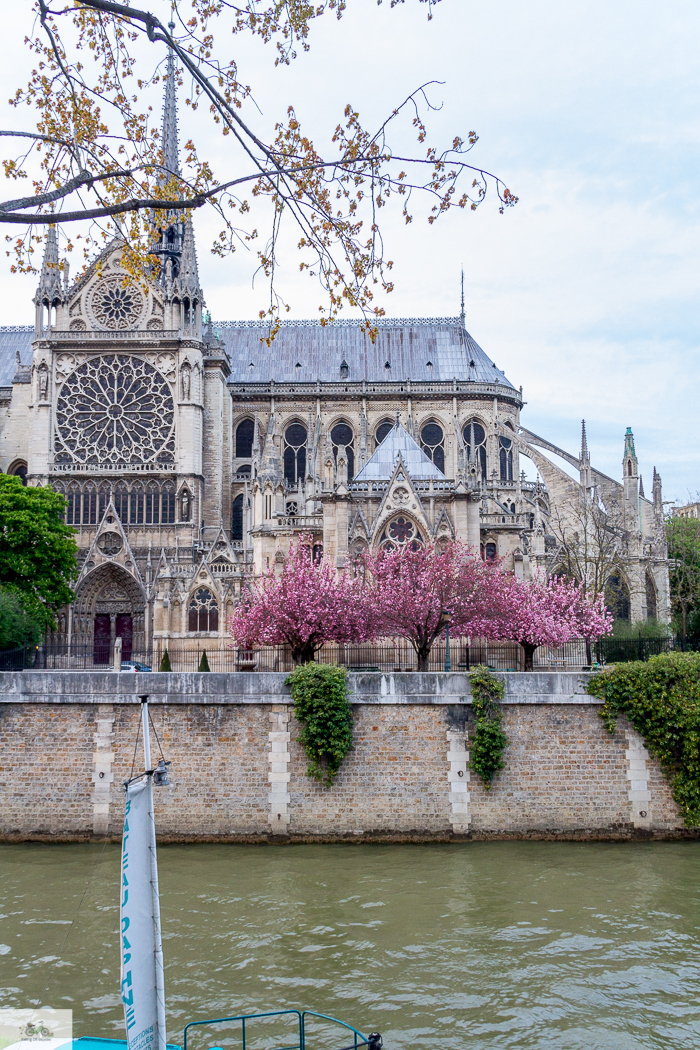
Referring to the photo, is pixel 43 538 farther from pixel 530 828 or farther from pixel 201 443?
pixel 530 828

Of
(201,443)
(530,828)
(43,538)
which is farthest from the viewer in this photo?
(201,443)

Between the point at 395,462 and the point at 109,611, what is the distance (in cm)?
1852

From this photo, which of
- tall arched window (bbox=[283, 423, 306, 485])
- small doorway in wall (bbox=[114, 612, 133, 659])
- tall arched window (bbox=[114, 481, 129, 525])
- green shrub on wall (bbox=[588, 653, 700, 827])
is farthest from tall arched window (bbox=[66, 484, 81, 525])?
green shrub on wall (bbox=[588, 653, 700, 827])

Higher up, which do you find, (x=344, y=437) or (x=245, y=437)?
(x=245, y=437)

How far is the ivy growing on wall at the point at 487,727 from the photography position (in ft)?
64.1

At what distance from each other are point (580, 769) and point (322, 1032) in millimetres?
10205

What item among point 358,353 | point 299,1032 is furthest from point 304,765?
point 358,353

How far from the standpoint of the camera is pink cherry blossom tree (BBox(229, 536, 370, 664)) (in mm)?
24922

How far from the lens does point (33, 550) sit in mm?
34000

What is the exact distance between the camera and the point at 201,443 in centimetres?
4625

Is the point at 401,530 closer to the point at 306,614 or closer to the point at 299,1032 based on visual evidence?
the point at 306,614

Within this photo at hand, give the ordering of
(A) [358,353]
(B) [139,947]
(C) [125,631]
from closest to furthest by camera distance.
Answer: (B) [139,947]
(C) [125,631]
(A) [358,353]

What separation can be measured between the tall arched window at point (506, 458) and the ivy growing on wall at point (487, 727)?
33.5 metres

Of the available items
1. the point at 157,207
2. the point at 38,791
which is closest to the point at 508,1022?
the point at 157,207
